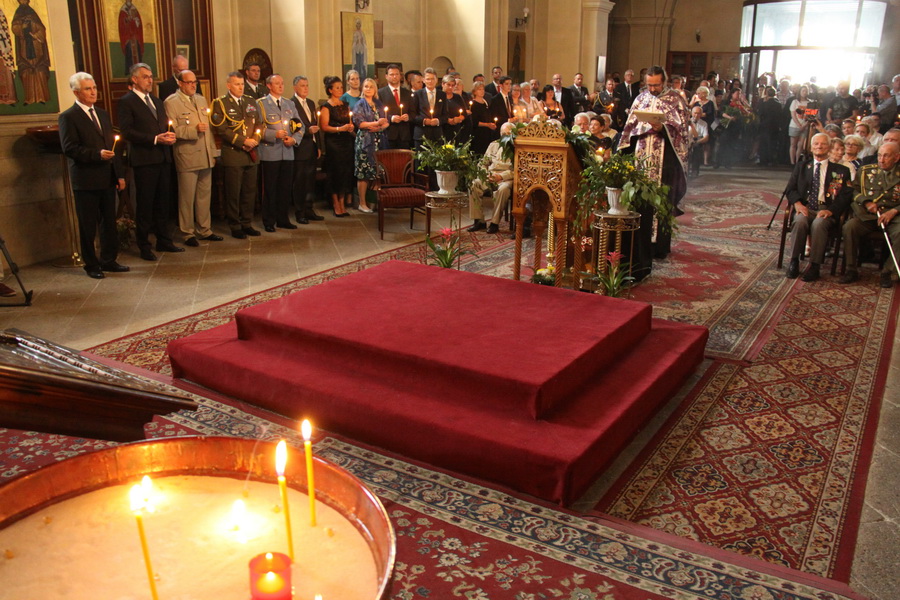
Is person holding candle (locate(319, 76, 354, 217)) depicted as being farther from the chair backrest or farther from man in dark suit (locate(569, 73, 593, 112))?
man in dark suit (locate(569, 73, 593, 112))

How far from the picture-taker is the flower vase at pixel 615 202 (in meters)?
6.27

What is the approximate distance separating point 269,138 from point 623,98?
10.1 metres

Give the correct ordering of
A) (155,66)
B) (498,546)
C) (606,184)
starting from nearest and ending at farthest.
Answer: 1. (498,546)
2. (606,184)
3. (155,66)

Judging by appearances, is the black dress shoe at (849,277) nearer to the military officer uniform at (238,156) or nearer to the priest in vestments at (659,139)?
the priest in vestments at (659,139)

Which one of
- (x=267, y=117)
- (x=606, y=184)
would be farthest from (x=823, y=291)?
(x=267, y=117)

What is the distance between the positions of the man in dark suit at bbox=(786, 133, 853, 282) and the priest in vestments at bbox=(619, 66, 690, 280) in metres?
1.14

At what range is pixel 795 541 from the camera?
3.44 metres

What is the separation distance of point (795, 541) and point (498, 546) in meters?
1.25

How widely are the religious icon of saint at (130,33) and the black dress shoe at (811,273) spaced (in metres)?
8.18

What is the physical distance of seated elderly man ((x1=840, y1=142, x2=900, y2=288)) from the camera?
7469 millimetres

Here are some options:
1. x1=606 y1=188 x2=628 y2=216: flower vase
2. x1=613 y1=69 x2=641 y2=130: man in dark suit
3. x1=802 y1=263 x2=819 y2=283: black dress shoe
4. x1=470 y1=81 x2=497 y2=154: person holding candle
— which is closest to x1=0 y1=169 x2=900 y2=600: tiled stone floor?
x1=802 y1=263 x2=819 y2=283: black dress shoe

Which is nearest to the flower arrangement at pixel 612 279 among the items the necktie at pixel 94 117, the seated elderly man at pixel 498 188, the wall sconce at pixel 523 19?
the seated elderly man at pixel 498 188

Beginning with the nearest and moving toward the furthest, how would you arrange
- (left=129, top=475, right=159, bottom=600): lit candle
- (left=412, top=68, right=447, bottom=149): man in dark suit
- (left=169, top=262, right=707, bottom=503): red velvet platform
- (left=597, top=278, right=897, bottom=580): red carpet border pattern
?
(left=129, top=475, right=159, bottom=600): lit candle → (left=597, top=278, right=897, bottom=580): red carpet border pattern → (left=169, top=262, right=707, bottom=503): red velvet platform → (left=412, top=68, right=447, bottom=149): man in dark suit

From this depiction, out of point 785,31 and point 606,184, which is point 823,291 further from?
point 785,31
